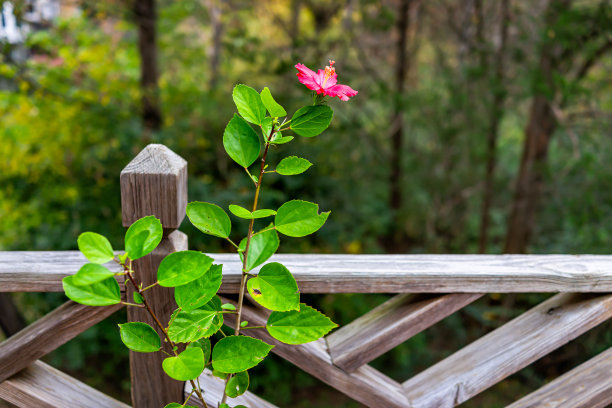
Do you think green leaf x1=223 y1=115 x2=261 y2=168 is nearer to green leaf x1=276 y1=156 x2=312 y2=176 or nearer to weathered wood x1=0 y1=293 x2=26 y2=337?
green leaf x1=276 y1=156 x2=312 y2=176

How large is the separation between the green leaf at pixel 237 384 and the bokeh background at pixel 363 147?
2.50 meters

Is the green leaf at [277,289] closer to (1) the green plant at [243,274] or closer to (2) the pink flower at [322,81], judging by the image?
(1) the green plant at [243,274]

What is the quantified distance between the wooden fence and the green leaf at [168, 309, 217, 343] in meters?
0.13

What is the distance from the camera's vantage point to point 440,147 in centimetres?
448

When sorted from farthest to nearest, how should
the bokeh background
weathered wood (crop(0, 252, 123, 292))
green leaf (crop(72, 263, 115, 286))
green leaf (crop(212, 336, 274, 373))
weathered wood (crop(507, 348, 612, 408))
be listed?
1. the bokeh background
2. weathered wood (crop(507, 348, 612, 408))
3. weathered wood (crop(0, 252, 123, 292))
4. green leaf (crop(212, 336, 274, 373))
5. green leaf (crop(72, 263, 115, 286))

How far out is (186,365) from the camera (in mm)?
679

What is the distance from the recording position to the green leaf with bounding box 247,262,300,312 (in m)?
0.74

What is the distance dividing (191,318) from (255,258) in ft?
0.45

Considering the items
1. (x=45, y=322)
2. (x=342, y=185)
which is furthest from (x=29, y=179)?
(x=45, y=322)

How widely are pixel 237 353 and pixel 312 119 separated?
0.38 m

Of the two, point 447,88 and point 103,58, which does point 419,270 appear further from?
point 103,58

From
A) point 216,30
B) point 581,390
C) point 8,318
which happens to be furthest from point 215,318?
point 216,30

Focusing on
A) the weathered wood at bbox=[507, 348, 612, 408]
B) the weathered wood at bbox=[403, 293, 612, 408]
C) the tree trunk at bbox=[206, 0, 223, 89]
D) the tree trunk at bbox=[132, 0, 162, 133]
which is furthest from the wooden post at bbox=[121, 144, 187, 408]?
the tree trunk at bbox=[206, 0, 223, 89]

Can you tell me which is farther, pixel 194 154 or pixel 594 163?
pixel 194 154
